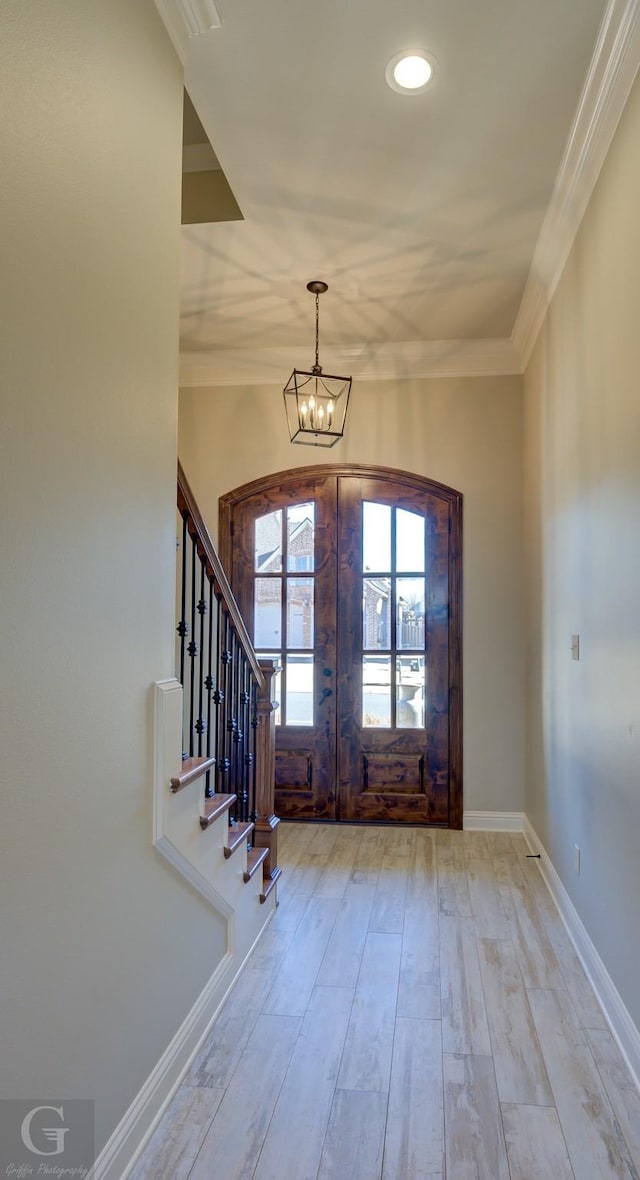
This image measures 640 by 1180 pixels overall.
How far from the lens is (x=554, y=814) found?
3551mm

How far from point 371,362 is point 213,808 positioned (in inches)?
133

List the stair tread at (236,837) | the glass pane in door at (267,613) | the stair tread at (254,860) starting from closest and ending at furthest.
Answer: the stair tread at (236,837) < the stair tread at (254,860) < the glass pane in door at (267,613)

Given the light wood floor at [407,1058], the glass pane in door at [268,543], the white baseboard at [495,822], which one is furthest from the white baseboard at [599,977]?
the glass pane in door at [268,543]

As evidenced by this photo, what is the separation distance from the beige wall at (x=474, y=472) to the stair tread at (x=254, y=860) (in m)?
1.93

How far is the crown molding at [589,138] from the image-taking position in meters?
2.12

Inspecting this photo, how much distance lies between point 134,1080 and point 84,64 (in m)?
2.33

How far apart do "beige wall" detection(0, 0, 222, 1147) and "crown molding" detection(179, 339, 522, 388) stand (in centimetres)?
274

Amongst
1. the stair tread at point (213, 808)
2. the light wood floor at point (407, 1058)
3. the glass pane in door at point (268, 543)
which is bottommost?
the light wood floor at point (407, 1058)

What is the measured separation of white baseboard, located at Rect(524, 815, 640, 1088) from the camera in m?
2.12

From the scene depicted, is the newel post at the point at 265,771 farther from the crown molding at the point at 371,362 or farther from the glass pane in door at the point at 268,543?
the crown molding at the point at 371,362

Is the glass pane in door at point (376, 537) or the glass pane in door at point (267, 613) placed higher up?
the glass pane in door at point (376, 537)

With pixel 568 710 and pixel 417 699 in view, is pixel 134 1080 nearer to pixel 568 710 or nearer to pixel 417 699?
pixel 568 710

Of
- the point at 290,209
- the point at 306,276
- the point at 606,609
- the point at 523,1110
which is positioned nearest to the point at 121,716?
the point at 523,1110

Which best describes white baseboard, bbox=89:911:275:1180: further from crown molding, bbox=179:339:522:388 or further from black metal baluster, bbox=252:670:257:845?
crown molding, bbox=179:339:522:388
